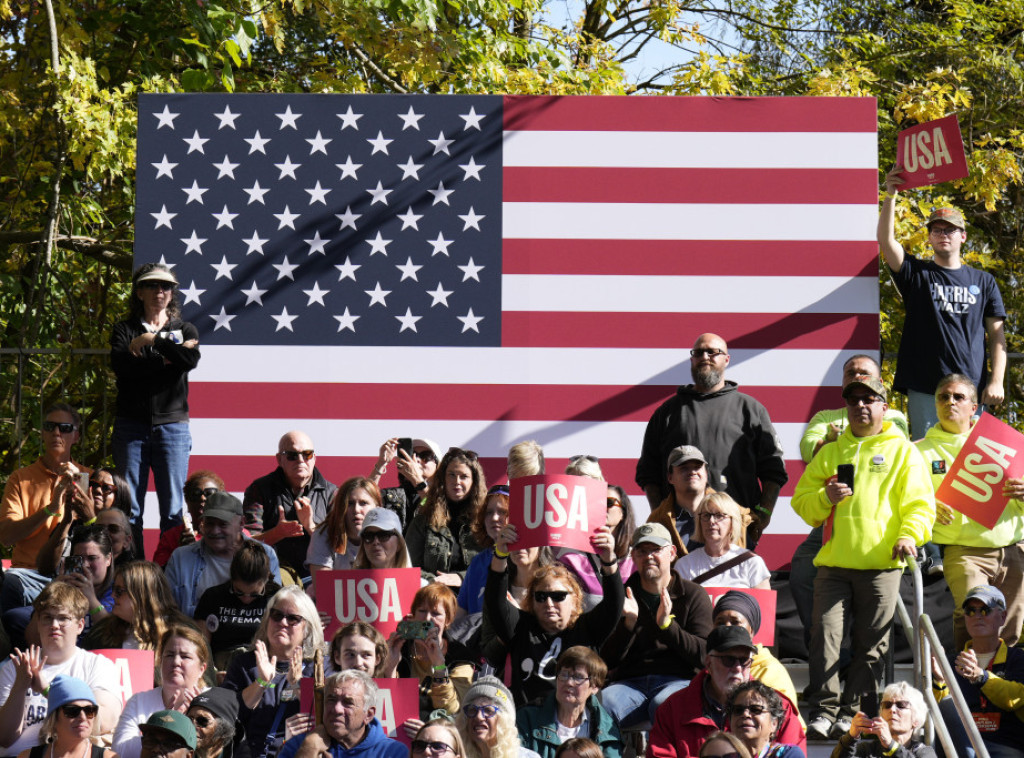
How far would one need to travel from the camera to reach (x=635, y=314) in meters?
10.6

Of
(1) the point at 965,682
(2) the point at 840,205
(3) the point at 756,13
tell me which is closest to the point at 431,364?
(2) the point at 840,205

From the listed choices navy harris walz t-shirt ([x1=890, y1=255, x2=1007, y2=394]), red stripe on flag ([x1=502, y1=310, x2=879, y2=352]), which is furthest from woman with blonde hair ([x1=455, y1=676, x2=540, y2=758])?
red stripe on flag ([x1=502, y1=310, x2=879, y2=352])

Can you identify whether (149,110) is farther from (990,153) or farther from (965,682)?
(990,153)

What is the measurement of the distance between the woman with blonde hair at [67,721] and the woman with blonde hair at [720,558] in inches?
115

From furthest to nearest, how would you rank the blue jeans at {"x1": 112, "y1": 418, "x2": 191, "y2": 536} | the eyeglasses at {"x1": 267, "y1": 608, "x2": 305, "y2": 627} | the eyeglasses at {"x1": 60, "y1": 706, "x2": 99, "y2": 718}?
the blue jeans at {"x1": 112, "y1": 418, "x2": 191, "y2": 536} < the eyeglasses at {"x1": 267, "y1": 608, "x2": 305, "y2": 627} < the eyeglasses at {"x1": 60, "y1": 706, "x2": 99, "y2": 718}

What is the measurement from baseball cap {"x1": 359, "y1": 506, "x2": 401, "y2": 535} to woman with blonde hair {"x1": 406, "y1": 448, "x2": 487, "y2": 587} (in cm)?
57

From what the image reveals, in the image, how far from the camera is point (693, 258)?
10.7 metres

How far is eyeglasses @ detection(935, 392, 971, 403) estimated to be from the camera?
9008mm

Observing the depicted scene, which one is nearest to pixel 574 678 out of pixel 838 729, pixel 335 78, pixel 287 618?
pixel 287 618

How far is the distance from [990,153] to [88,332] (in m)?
8.10

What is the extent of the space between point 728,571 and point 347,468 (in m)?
3.30

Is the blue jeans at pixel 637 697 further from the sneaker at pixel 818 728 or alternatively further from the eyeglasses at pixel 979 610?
the eyeglasses at pixel 979 610

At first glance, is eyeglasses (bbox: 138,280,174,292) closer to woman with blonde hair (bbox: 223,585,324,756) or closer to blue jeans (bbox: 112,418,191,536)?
blue jeans (bbox: 112,418,191,536)

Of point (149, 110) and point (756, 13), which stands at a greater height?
point (756, 13)
